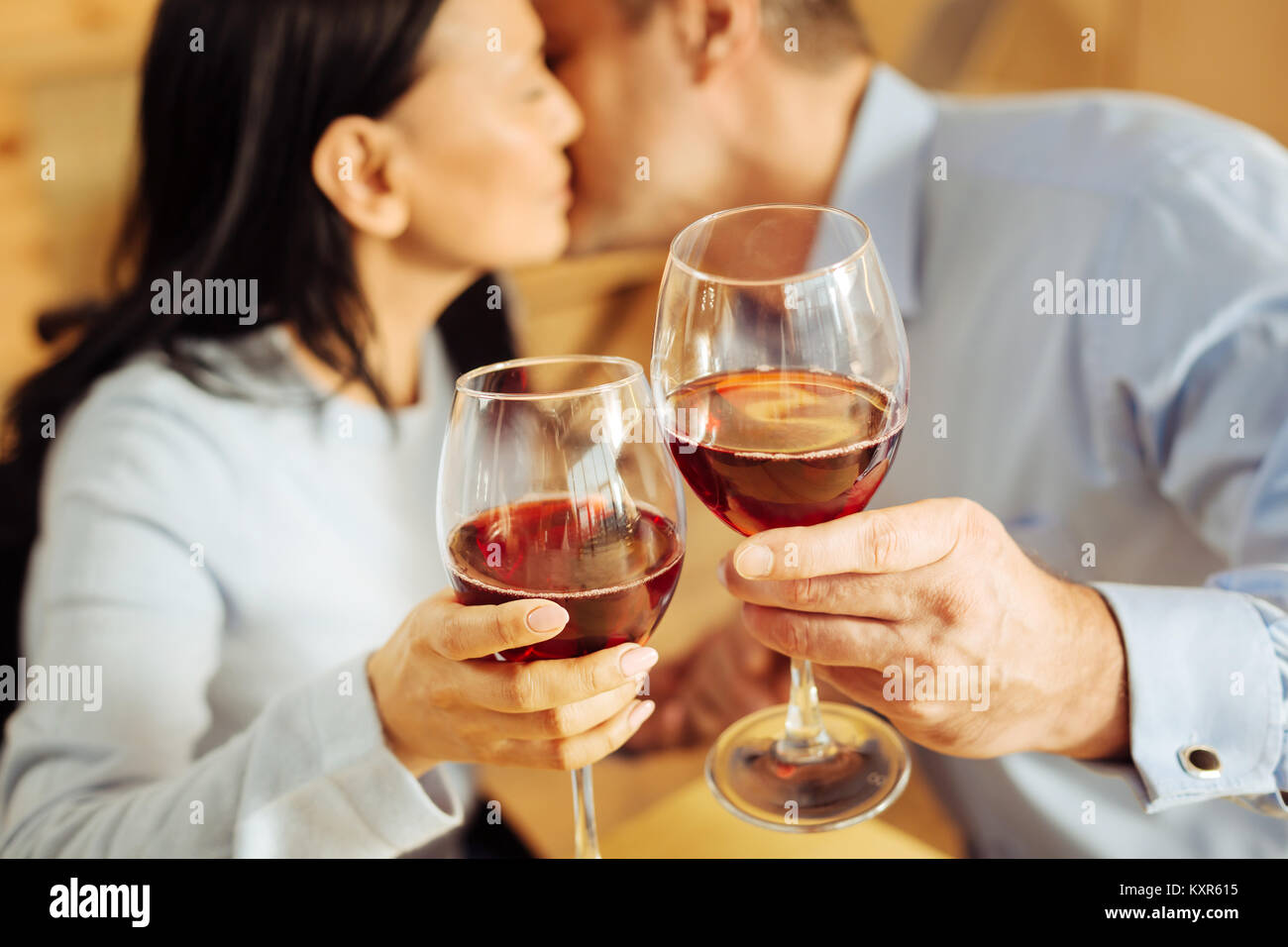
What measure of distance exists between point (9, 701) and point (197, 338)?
316 millimetres

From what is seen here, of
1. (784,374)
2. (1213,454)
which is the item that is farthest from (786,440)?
(1213,454)

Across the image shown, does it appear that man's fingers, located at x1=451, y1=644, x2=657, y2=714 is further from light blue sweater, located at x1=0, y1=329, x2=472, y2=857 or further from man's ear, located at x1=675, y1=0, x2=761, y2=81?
man's ear, located at x1=675, y1=0, x2=761, y2=81

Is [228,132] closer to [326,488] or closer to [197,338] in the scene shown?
[197,338]

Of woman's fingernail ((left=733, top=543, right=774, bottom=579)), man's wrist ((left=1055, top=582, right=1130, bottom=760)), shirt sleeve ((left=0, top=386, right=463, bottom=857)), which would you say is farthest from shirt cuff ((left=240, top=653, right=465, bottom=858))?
man's wrist ((left=1055, top=582, right=1130, bottom=760))

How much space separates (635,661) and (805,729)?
181mm

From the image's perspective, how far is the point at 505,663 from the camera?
443 millimetres

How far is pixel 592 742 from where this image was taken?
0.47m

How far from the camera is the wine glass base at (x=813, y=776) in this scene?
52 centimetres

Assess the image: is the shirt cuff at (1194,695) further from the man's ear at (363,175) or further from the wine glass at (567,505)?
the man's ear at (363,175)

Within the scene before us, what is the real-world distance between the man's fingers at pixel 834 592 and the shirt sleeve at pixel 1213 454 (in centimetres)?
17

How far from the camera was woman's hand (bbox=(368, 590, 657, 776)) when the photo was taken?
0.42m

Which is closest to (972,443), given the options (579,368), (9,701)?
(579,368)
